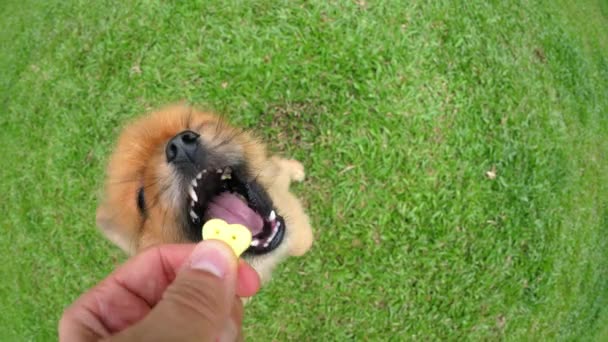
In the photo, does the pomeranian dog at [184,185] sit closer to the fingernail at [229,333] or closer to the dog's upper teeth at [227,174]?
the dog's upper teeth at [227,174]

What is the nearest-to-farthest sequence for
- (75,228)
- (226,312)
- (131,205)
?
(226,312), (131,205), (75,228)

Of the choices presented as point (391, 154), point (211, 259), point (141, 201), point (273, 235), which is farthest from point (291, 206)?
point (211, 259)

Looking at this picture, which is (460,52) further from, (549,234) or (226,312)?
(226,312)

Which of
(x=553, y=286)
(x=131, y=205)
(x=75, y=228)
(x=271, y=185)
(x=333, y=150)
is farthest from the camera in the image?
(x=75, y=228)

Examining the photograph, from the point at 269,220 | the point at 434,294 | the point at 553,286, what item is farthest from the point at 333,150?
the point at 553,286

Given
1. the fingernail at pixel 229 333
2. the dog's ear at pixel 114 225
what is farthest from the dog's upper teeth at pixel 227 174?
the fingernail at pixel 229 333

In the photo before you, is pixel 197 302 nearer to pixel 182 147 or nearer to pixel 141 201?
pixel 182 147

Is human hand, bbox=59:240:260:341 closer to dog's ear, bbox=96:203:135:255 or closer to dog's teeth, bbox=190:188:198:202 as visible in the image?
dog's teeth, bbox=190:188:198:202
